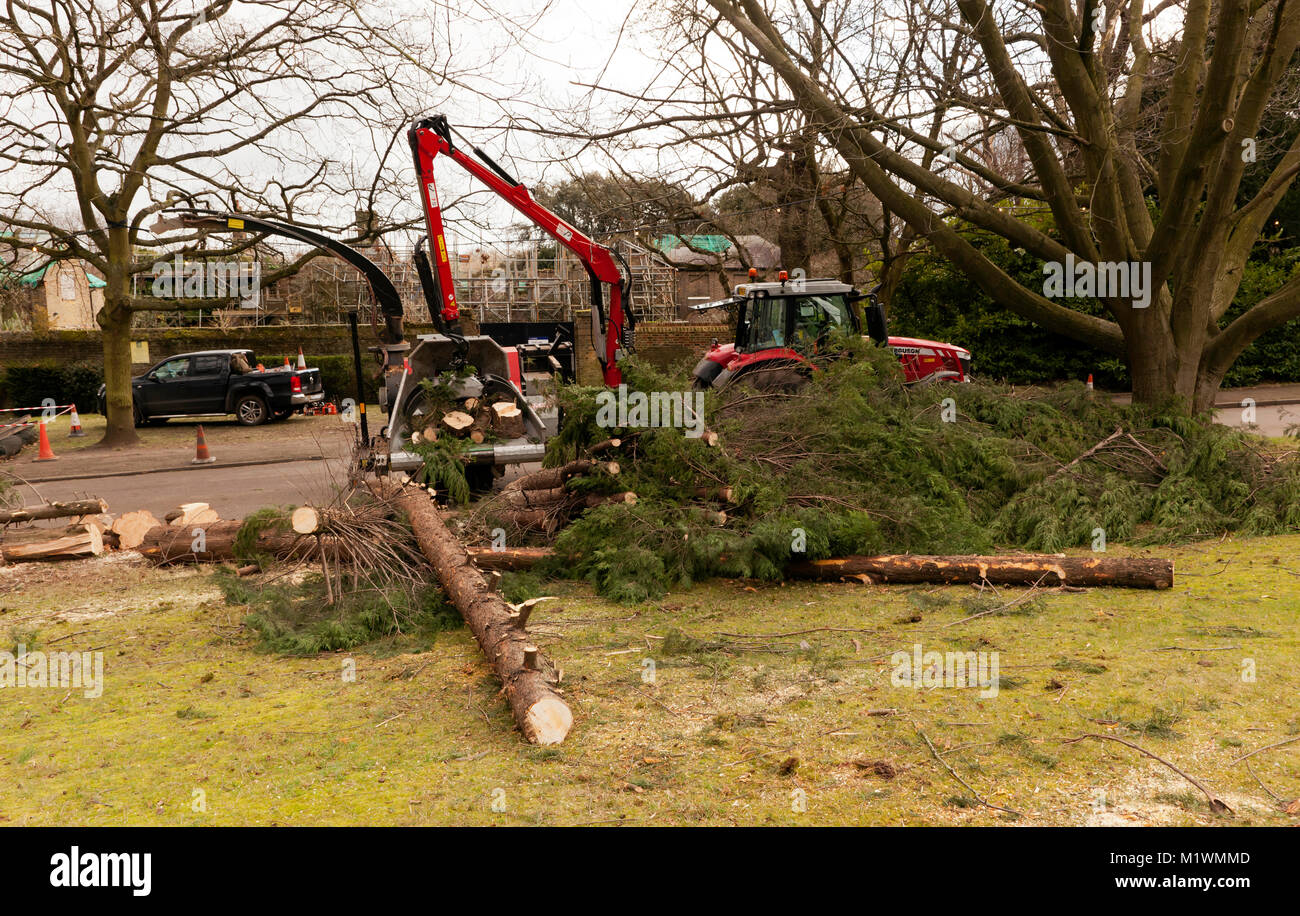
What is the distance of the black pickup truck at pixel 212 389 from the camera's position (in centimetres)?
2253

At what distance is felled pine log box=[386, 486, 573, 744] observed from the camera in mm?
4660

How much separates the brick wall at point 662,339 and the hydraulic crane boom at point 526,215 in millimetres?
14878

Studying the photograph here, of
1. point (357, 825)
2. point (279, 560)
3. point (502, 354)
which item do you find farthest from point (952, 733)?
point (502, 354)

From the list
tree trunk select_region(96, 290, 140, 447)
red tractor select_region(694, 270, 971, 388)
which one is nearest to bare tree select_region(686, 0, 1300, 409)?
red tractor select_region(694, 270, 971, 388)

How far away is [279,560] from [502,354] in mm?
4043

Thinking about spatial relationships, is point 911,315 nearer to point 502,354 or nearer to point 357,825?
point 502,354

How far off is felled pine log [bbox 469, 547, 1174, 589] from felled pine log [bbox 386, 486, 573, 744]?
0.35m

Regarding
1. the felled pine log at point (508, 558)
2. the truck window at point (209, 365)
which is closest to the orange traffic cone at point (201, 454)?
the truck window at point (209, 365)

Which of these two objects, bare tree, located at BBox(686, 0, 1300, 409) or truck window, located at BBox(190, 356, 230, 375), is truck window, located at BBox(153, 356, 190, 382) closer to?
truck window, located at BBox(190, 356, 230, 375)

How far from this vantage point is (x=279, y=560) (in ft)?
25.7

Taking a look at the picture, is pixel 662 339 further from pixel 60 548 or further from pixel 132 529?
pixel 60 548

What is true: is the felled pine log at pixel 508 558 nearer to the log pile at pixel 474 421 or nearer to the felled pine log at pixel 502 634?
the felled pine log at pixel 502 634
